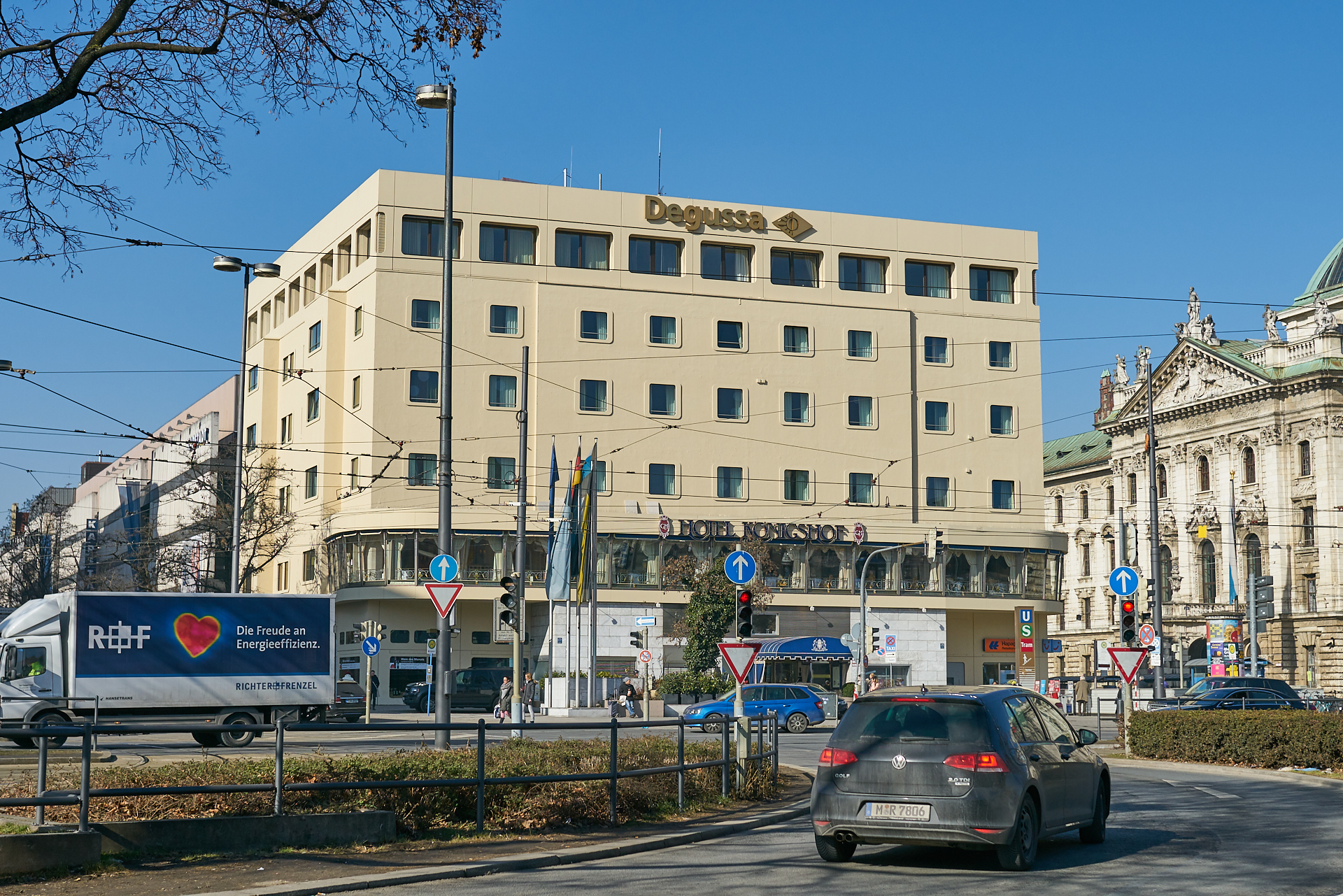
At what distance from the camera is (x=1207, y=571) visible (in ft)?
295

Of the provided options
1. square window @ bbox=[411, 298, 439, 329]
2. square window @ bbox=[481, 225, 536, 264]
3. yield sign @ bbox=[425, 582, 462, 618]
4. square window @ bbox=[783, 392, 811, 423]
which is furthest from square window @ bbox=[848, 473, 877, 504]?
yield sign @ bbox=[425, 582, 462, 618]

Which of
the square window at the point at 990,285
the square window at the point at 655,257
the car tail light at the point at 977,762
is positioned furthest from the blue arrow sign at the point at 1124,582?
the square window at the point at 990,285

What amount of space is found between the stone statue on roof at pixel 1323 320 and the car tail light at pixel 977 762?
259ft

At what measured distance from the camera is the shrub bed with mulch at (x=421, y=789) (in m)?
12.1

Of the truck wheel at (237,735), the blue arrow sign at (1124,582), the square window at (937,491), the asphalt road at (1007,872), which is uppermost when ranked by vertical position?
the square window at (937,491)

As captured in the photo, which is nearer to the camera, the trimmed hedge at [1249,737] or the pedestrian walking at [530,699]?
the trimmed hedge at [1249,737]

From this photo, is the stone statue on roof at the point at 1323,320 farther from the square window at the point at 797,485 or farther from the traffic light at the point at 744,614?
the traffic light at the point at 744,614

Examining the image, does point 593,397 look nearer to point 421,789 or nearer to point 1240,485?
point 1240,485

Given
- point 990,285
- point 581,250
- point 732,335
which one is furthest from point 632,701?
point 990,285

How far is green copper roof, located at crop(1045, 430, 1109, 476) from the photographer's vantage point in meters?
109

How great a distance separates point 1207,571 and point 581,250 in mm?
47726

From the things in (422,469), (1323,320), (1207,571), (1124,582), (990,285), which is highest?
(1323,320)

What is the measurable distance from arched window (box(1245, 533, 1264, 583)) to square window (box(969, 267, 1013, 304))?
26859 millimetres

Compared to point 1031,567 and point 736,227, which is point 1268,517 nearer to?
point 1031,567
